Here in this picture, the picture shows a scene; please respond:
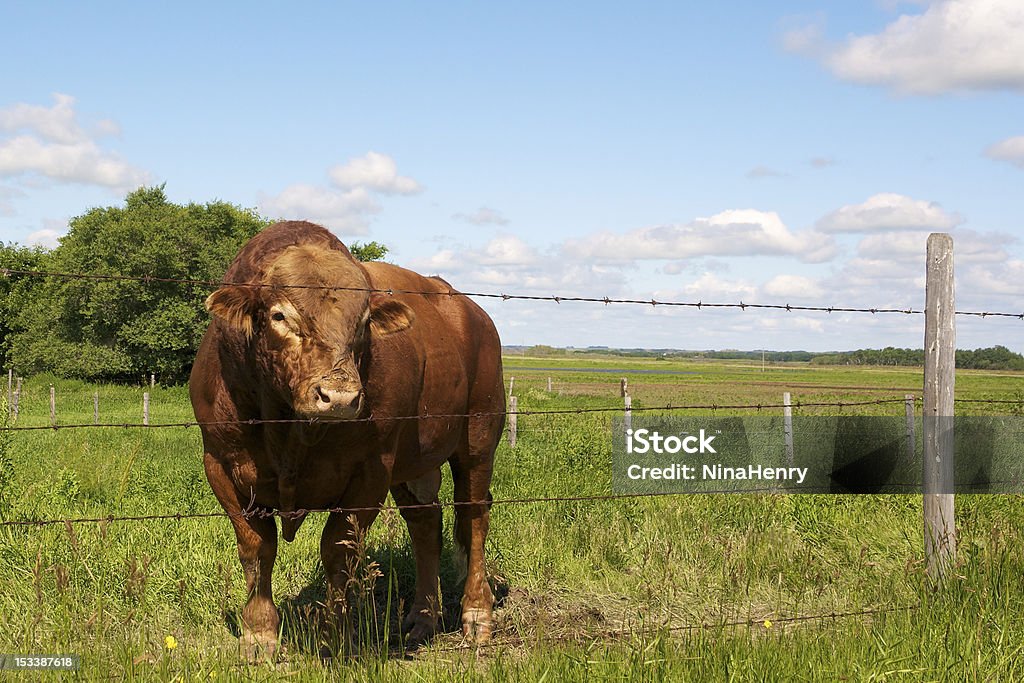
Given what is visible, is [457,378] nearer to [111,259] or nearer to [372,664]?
[372,664]

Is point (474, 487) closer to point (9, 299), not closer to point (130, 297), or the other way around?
point (130, 297)

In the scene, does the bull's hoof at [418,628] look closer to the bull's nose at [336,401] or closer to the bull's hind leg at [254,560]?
the bull's hind leg at [254,560]

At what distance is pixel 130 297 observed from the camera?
144 feet

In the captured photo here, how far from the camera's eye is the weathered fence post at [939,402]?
561 centimetres

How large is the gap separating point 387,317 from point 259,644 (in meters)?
1.93

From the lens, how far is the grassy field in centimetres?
416

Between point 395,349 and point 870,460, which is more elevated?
point 395,349

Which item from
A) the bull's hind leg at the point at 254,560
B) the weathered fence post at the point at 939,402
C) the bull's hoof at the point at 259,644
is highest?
the weathered fence post at the point at 939,402

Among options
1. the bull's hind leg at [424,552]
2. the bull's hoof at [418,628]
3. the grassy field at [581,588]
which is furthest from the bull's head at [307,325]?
the bull's hoof at [418,628]

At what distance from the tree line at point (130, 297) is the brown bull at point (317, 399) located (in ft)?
129

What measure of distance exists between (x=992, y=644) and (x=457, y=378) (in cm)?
363

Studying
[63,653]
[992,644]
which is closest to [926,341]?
[992,644]

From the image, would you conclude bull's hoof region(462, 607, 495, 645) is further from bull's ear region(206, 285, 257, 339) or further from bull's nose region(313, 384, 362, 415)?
bull's ear region(206, 285, 257, 339)

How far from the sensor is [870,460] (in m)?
14.1
